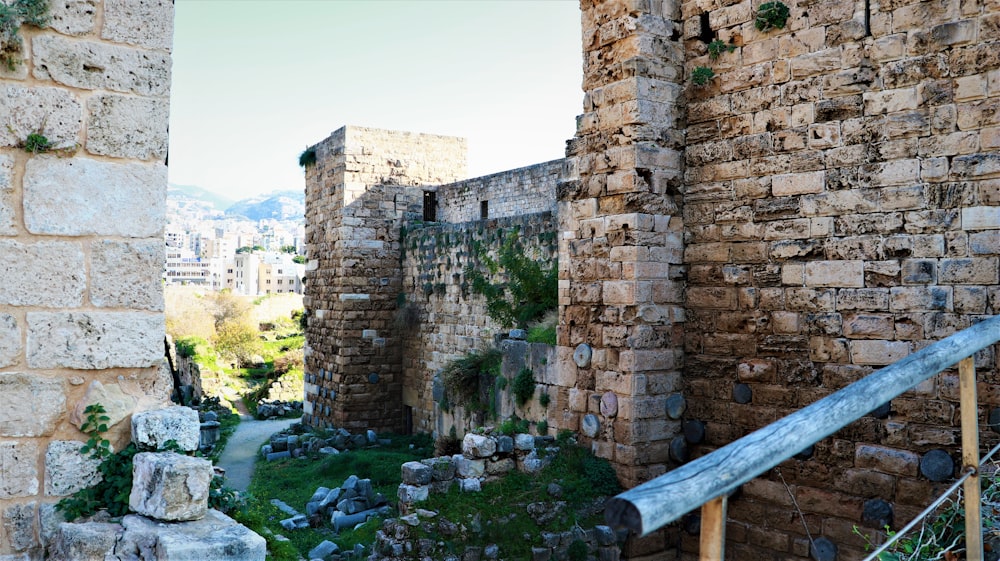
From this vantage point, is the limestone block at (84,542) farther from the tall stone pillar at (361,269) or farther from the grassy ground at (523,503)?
the tall stone pillar at (361,269)

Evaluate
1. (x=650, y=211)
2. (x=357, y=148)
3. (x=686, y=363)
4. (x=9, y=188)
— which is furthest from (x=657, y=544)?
(x=357, y=148)

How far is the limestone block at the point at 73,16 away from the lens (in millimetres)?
3172

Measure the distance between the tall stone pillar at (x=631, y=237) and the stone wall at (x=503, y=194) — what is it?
7471 millimetres

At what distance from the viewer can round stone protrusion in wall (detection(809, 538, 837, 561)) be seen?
5.31m

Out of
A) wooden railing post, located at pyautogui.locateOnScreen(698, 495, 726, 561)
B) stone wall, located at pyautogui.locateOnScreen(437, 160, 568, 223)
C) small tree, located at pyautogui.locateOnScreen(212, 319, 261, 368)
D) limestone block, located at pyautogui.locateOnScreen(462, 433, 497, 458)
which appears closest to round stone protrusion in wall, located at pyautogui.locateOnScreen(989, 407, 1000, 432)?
limestone block, located at pyautogui.locateOnScreen(462, 433, 497, 458)

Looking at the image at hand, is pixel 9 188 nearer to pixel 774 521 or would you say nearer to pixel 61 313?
pixel 61 313

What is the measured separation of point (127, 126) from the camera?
10.8 ft

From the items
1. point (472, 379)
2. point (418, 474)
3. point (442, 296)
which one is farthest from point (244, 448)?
point (418, 474)

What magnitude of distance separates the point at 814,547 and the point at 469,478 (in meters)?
2.66

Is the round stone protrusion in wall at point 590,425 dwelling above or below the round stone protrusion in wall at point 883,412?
below

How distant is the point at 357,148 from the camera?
51.0ft

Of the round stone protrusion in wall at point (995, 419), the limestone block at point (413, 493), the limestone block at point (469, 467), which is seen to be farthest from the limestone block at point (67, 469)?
the round stone protrusion in wall at point (995, 419)

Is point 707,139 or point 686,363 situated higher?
point 707,139

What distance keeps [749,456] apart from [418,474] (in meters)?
4.81
